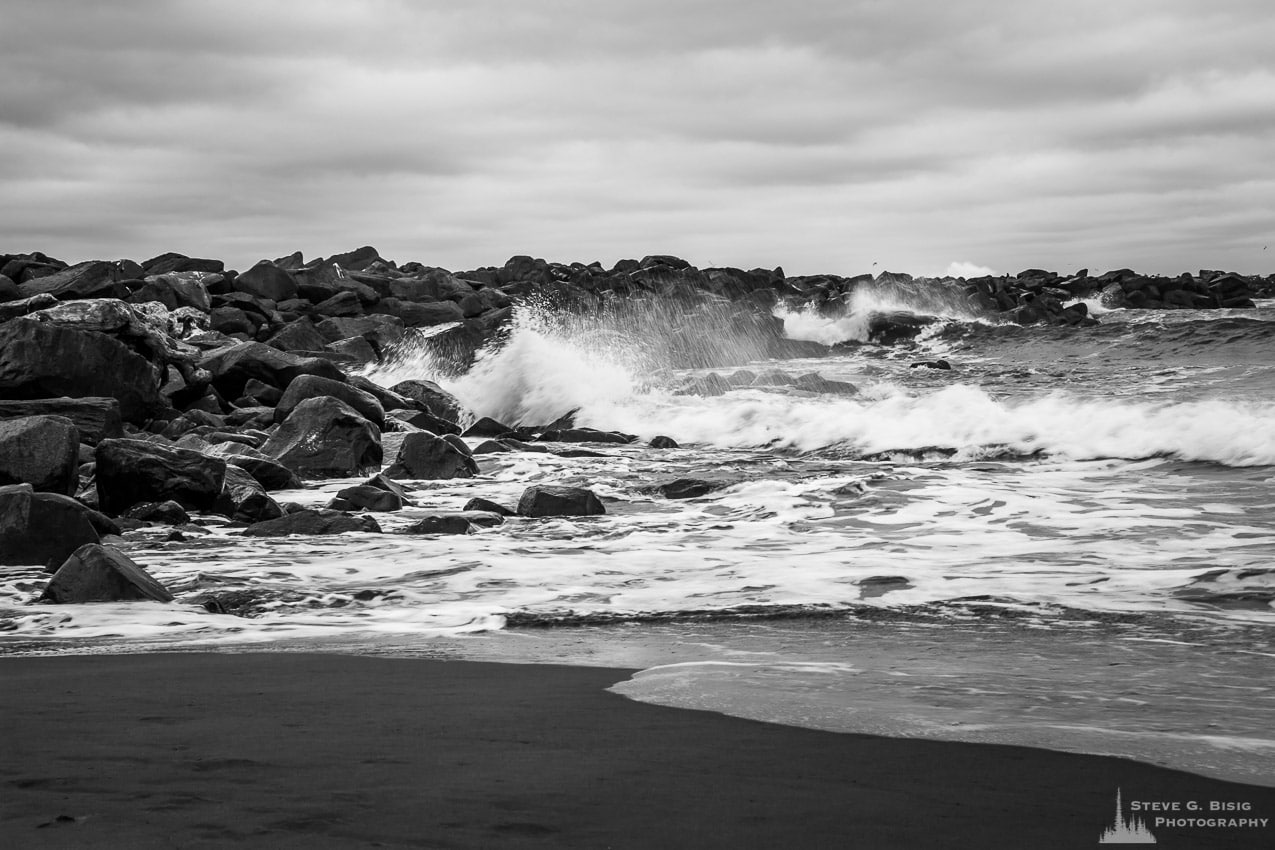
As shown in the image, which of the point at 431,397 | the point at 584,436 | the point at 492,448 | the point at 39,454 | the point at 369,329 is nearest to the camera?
the point at 39,454

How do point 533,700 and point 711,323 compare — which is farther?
point 711,323

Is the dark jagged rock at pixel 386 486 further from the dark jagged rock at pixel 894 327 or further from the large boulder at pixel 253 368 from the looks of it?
the dark jagged rock at pixel 894 327

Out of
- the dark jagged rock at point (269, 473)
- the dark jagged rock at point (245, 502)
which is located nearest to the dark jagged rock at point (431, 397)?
the dark jagged rock at point (269, 473)

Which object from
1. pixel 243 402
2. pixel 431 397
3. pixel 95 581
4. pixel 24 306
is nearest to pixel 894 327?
pixel 431 397

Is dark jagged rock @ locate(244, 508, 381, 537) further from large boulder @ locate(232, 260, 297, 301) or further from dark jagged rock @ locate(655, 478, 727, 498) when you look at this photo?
large boulder @ locate(232, 260, 297, 301)

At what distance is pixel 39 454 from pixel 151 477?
0.76 m

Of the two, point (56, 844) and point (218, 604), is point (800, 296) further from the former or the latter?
point (56, 844)

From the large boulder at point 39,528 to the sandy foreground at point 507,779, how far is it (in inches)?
122

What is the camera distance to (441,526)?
814cm

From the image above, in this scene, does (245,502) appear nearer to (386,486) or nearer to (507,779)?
(386,486)

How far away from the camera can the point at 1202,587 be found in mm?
5883

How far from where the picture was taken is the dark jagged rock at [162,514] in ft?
27.0

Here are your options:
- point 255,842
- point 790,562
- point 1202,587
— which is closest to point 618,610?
point 790,562

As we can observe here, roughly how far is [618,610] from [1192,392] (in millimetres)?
13075
